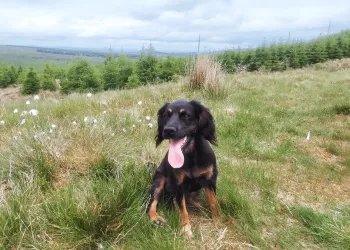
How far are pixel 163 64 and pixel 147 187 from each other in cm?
3056

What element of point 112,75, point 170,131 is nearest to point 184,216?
point 170,131

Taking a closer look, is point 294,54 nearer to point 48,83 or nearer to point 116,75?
point 116,75

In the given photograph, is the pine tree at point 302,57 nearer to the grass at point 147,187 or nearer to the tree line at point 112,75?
the tree line at point 112,75

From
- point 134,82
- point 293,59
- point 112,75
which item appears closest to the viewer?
point 293,59

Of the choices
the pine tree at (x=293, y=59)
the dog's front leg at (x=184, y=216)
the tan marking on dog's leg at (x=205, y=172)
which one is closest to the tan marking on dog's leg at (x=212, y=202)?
the tan marking on dog's leg at (x=205, y=172)

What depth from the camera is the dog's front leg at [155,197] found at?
9.65ft

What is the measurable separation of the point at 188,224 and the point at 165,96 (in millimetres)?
5840

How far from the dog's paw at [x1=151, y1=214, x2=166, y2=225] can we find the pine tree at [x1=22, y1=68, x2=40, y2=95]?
126 ft

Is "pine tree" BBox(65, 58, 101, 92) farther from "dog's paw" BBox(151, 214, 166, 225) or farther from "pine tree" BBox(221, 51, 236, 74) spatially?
"dog's paw" BBox(151, 214, 166, 225)

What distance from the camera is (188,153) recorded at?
3.10 meters

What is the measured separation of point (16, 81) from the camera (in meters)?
45.9

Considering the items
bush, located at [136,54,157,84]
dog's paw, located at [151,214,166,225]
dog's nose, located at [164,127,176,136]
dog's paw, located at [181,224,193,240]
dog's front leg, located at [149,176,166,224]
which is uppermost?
dog's nose, located at [164,127,176,136]

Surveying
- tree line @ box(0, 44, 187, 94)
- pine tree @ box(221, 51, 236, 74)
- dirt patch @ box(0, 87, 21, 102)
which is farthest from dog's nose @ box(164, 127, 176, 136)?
dirt patch @ box(0, 87, 21, 102)

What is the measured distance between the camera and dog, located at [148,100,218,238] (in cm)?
293
